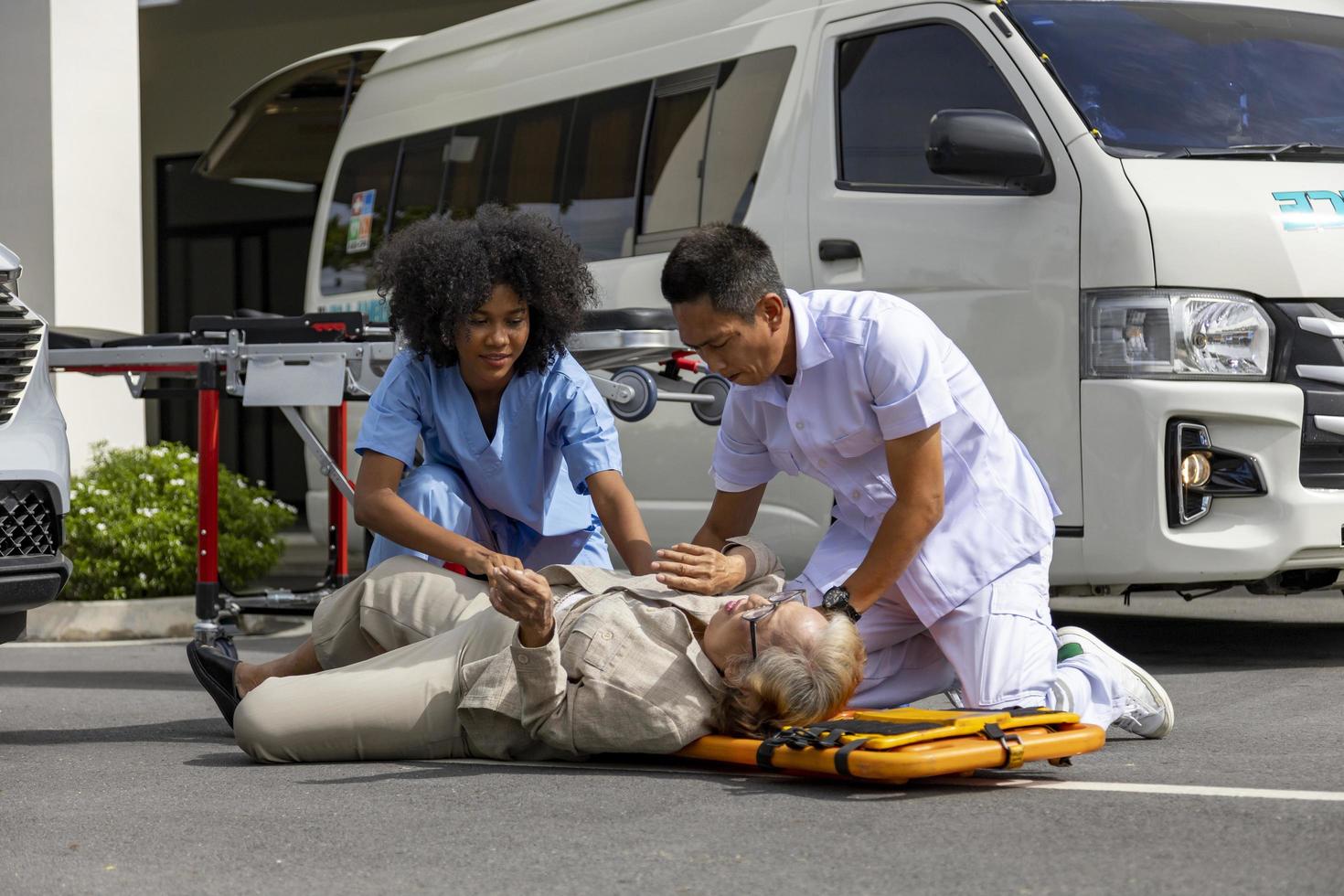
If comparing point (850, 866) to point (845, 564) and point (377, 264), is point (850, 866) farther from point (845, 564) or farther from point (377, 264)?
point (377, 264)

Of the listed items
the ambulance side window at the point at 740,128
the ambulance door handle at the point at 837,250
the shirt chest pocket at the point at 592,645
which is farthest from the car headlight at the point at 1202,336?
the shirt chest pocket at the point at 592,645

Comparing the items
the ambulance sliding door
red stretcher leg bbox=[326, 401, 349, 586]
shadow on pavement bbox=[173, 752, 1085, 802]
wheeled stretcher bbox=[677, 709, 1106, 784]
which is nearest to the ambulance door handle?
the ambulance sliding door

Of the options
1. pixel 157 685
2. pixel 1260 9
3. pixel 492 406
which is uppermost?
pixel 1260 9

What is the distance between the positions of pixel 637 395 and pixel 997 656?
204cm

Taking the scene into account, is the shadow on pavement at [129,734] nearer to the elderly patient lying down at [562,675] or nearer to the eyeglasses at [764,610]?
the elderly patient lying down at [562,675]

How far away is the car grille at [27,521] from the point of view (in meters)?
4.44

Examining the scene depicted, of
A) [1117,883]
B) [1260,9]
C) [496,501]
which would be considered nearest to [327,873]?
[1117,883]

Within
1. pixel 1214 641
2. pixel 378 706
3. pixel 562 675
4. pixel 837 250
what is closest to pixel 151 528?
pixel 837 250

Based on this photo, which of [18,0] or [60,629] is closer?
[60,629]

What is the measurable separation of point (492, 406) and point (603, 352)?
2.78 ft

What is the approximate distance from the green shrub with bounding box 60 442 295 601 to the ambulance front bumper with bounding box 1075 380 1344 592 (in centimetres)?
416

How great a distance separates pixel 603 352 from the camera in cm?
581

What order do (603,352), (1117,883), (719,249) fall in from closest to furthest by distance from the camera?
(1117,883) → (719,249) → (603,352)

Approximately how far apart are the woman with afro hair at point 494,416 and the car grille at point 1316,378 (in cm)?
212
